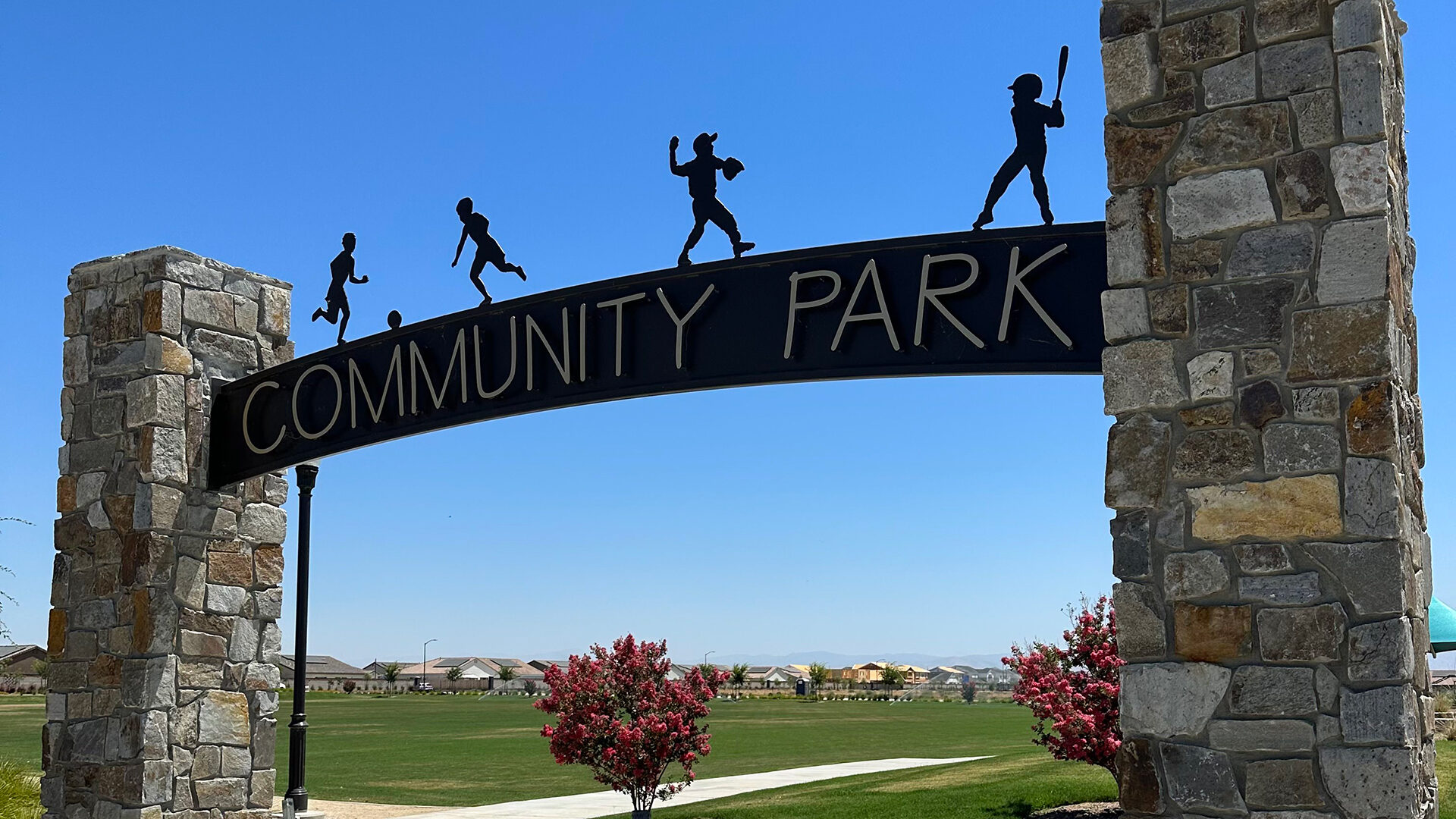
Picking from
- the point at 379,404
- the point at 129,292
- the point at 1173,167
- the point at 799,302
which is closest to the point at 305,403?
the point at 379,404

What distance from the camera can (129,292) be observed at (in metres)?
10.6

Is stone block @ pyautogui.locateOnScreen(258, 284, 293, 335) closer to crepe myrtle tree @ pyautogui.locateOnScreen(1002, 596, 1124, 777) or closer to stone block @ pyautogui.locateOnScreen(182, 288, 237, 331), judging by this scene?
stone block @ pyautogui.locateOnScreen(182, 288, 237, 331)

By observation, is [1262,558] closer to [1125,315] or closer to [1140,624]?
[1140,624]

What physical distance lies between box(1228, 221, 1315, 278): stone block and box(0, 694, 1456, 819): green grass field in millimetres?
10358

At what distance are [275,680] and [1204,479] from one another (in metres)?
7.84

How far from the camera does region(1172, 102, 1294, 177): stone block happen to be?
5875 millimetres

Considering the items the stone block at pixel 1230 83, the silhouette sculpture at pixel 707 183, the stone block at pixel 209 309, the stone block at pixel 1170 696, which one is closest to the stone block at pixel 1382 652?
the stone block at pixel 1170 696

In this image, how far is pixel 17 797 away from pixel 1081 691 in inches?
429

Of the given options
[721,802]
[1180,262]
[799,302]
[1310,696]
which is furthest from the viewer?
[721,802]

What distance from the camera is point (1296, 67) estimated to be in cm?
586

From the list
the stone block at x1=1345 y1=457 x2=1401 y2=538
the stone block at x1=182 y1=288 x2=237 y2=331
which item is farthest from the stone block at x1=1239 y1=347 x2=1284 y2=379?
the stone block at x1=182 y1=288 x2=237 y2=331

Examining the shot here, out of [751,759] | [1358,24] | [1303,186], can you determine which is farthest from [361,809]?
[1358,24]

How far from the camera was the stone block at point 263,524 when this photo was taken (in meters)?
10.9

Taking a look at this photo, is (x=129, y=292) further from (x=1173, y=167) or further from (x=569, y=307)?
(x=1173, y=167)
